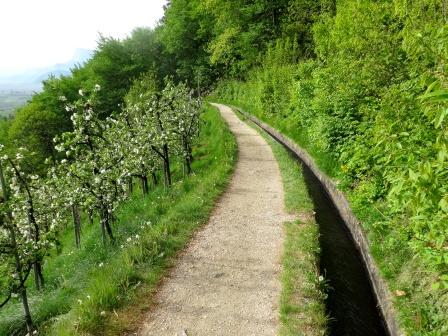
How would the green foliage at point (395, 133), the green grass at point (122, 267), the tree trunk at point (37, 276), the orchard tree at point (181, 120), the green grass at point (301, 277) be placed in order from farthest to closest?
1. the orchard tree at point (181, 120)
2. the tree trunk at point (37, 276)
3. the green grass at point (122, 267)
4. the green grass at point (301, 277)
5. the green foliage at point (395, 133)

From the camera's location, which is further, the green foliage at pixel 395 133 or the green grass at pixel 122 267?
the green grass at pixel 122 267

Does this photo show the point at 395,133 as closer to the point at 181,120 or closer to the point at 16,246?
the point at 16,246

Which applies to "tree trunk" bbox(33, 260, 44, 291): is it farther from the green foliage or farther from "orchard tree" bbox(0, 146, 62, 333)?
the green foliage

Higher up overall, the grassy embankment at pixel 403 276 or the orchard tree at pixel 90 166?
the orchard tree at pixel 90 166

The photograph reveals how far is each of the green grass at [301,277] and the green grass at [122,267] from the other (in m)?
3.21

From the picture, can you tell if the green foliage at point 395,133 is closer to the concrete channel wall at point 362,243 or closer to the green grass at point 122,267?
the concrete channel wall at point 362,243

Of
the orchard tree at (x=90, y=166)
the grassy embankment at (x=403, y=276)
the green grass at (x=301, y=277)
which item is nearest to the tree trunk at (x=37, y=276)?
the orchard tree at (x=90, y=166)

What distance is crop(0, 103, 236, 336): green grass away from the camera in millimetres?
7926

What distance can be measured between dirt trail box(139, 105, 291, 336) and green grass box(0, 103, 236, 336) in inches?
22.0

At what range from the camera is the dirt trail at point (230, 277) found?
7.63m

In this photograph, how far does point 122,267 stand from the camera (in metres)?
9.39

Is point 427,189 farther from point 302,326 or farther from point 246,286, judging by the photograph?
point 246,286

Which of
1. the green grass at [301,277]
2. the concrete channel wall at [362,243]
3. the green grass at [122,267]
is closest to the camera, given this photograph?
the green grass at [301,277]

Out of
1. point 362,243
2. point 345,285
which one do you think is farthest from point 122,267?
point 362,243
